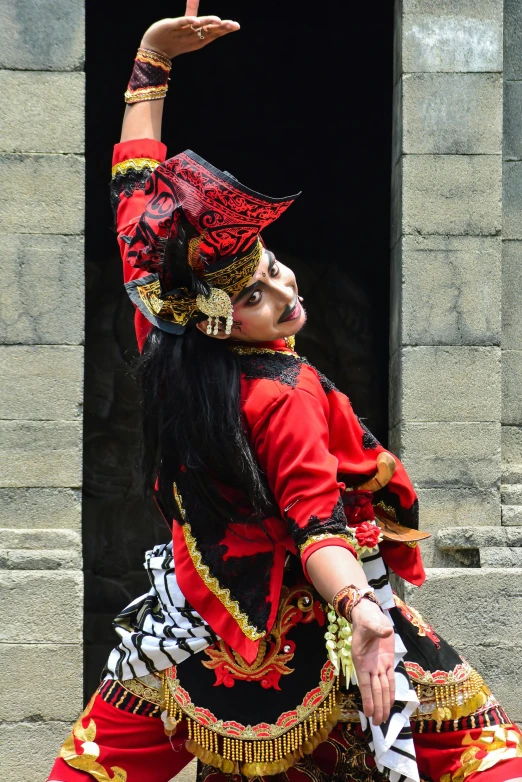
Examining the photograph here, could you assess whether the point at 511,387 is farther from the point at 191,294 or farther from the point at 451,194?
the point at 191,294

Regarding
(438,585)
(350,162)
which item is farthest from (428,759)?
(350,162)

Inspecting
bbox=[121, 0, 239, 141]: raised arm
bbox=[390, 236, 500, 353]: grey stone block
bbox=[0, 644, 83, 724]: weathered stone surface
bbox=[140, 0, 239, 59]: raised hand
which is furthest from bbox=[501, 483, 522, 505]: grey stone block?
bbox=[140, 0, 239, 59]: raised hand

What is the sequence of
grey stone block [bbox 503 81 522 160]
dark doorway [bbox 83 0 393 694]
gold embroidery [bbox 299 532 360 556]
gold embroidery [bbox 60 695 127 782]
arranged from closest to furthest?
gold embroidery [bbox 299 532 360 556]
gold embroidery [bbox 60 695 127 782]
grey stone block [bbox 503 81 522 160]
dark doorway [bbox 83 0 393 694]

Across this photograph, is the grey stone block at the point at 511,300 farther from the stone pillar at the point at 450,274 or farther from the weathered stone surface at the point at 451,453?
the weathered stone surface at the point at 451,453

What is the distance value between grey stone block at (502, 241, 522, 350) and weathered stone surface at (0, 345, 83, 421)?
1898 millimetres

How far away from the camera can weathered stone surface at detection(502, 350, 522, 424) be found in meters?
5.43

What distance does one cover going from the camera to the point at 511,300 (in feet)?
17.9

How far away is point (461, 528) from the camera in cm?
506

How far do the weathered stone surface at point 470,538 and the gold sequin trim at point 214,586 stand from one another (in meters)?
2.15

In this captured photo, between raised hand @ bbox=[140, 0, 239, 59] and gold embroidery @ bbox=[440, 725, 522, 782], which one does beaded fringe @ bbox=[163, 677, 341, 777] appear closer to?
gold embroidery @ bbox=[440, 725, 522, 782]

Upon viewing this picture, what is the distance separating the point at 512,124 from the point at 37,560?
2856mm

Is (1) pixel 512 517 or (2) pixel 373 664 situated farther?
(1) pixel 512 517

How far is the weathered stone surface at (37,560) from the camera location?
16.1ft

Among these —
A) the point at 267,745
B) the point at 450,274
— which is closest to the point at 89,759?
the point at 267,745
